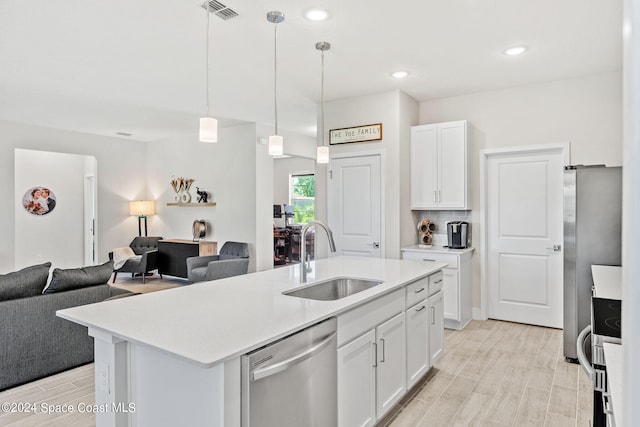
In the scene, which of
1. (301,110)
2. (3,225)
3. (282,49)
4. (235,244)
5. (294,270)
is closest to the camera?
(294,270)

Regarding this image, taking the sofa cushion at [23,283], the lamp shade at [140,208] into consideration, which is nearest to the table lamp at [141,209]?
the lamp shade at [140,208]

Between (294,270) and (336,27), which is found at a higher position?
(336,27)

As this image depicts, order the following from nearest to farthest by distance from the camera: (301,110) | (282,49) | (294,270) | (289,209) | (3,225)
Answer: (294,270) → (282,49) → (301,110) → (3,225) → (289,209)

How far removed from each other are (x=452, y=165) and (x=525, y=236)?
1.13 meters

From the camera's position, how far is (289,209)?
32.7 ft

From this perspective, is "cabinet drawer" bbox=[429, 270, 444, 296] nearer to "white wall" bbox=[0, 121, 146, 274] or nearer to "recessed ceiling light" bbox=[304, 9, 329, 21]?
"recessed ceiling light" bbox=[304, 9, 329, 21]

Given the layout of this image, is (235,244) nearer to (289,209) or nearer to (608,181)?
(289,209)

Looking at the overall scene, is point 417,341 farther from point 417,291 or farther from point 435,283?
point 435,283

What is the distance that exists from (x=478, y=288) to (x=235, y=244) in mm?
3723

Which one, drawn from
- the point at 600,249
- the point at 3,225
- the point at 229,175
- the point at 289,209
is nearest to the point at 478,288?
the point at 600,249

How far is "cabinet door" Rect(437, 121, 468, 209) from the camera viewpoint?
447 centimetres

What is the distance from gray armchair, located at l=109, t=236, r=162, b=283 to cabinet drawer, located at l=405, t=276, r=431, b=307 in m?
→ 5.42

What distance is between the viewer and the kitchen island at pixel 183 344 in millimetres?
1335

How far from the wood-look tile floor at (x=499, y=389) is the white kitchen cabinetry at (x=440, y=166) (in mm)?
1560
